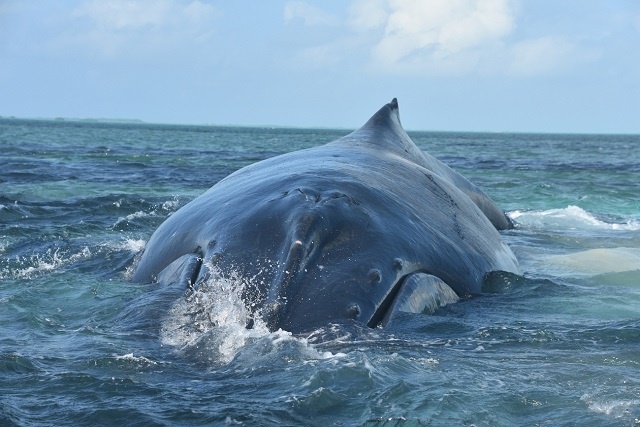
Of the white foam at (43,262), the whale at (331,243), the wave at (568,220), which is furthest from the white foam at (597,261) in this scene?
the white foam at (43,262)

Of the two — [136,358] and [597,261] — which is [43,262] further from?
[597,261]

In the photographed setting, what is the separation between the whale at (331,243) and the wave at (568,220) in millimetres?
6926

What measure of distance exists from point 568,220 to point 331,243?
1172cm

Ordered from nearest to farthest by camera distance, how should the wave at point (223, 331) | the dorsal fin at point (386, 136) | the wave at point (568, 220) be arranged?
the wave at point (223, 331) < the dorsal fin at point (386, 136) < the wave at point (568, 220)

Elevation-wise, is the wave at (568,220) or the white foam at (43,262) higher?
the white foam at (43,262)

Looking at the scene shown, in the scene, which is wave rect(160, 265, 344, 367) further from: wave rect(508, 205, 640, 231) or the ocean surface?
wave rect(508, 205, 640, 231)

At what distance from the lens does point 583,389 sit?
570 centimetres

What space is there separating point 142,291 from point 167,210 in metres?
9.69

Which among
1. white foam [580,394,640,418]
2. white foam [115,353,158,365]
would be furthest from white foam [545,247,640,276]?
white foam [115,353,158,365]

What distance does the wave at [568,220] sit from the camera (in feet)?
55.5

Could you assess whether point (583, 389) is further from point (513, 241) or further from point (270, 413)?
point (513, 241)

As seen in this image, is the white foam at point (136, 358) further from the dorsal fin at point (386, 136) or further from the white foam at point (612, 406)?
the dorsal fin at point (386, 136)

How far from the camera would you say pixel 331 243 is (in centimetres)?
718

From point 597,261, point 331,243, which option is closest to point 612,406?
point 331,243
